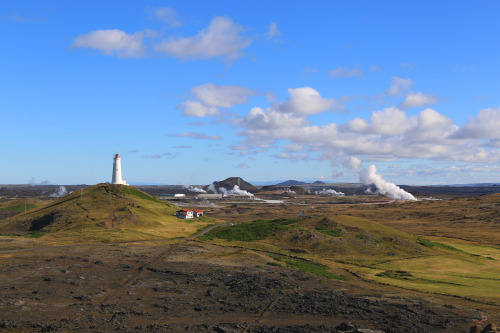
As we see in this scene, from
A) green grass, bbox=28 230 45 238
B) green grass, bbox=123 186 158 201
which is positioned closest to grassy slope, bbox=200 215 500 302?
green grass, bbox=28 230 45 238

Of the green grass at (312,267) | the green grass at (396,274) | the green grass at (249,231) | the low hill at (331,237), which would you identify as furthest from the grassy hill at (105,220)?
the green grass at (396,274)

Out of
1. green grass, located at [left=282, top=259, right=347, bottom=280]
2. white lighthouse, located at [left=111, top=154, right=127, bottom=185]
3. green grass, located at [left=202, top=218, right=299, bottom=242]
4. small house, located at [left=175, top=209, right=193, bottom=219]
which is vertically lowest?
green grass, located at [left=282, top=259, right=347, bottom=280]

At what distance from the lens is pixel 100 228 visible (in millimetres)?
99562

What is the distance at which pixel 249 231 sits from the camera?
10056 cm

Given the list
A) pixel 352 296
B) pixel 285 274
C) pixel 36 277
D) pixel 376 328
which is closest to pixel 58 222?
pixel 36 277

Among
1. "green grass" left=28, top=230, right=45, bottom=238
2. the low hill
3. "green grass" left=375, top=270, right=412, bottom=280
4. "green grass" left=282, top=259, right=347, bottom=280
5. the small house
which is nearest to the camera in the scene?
"green grass" left=282, top=259, right=347, bottom=280

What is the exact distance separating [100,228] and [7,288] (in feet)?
184

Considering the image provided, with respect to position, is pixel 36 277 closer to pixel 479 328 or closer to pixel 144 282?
pixel 144 282

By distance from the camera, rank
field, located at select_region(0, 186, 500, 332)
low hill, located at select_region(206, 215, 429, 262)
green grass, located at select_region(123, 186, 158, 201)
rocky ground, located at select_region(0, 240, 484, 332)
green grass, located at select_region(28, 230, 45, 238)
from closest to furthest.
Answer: rocky ground, located at select_region(0, 240, 484, 332)
field, located at select_region(0, 186, 500, 332)
low hill, located at select_region(206, 215, 429, 262)
green grass, located at select_region(28, 230, 45, 238)
green grass, located at select_region(123, 186, 158, 201)

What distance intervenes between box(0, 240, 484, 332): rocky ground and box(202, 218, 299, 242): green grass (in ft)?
113

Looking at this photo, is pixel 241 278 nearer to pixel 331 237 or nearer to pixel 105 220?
pixel 331 237

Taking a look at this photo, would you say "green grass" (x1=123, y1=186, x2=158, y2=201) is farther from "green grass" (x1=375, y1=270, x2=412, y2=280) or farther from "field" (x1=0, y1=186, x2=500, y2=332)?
"green grass" (x1=375, y1=270, x2=412, y2=280)

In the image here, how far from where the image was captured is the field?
121ft

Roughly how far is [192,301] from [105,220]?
70312 mm
